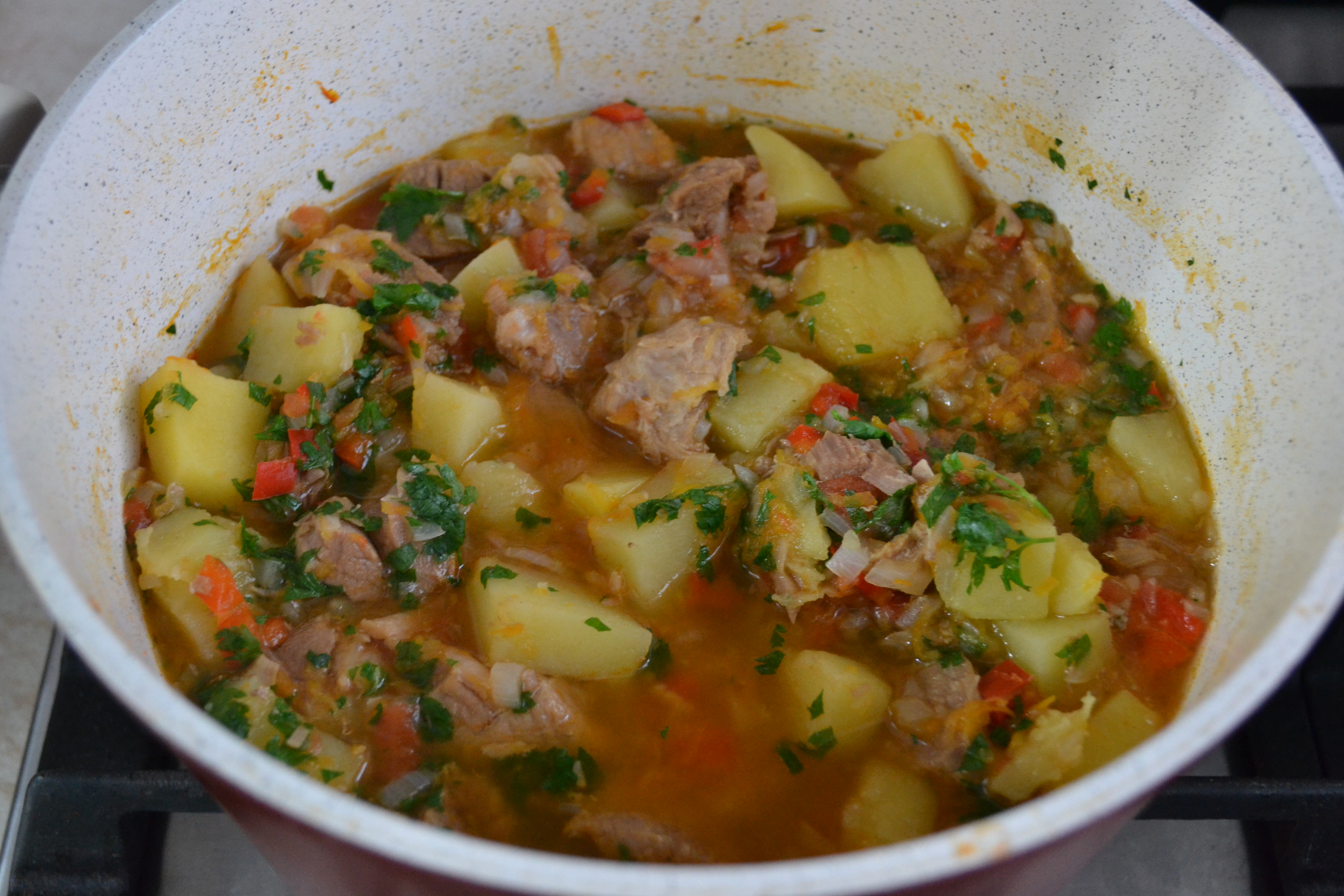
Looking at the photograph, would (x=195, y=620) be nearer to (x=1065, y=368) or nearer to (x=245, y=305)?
(x=245, y=305)

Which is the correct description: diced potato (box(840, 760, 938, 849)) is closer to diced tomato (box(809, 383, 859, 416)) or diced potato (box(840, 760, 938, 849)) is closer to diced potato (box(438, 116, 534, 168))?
diced tomato (box(809, 383, 859, 416))

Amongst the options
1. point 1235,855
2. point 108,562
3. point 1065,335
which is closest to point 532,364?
point 108,562

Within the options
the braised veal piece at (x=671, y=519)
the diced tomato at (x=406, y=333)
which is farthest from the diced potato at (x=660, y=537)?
the diced tomato at (x=406, y=333)

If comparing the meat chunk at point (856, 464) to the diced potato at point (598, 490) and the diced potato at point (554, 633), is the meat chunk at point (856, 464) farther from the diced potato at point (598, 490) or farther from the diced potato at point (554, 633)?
the diced potato at point (554, 633)

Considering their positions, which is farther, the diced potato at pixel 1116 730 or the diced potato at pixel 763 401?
the diced potato at pixel 763 401

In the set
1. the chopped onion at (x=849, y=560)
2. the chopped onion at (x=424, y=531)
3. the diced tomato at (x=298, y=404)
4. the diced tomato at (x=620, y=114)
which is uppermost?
the diced tomato at (x=620, y=114)

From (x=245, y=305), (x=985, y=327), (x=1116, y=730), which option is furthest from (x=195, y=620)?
(x=985, y=327)
